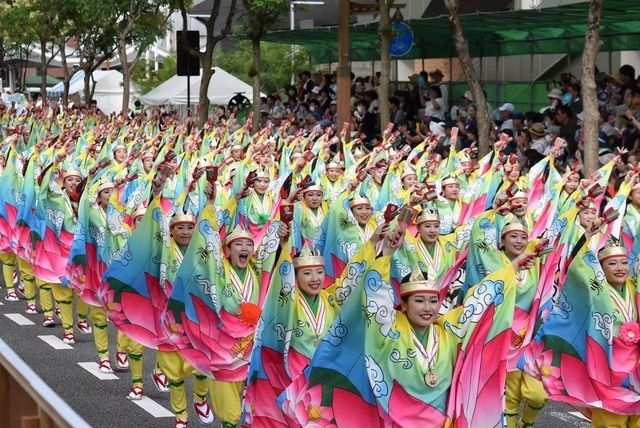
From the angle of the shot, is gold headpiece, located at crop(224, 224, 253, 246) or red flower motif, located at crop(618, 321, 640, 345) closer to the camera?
red flower motif, located at crop(618, 321, 640, 345)

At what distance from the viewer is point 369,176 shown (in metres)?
15.9

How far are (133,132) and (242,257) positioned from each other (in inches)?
565

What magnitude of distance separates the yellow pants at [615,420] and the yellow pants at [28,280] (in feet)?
A: 28.3

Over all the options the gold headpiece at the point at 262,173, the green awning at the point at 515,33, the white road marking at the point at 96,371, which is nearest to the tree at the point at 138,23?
the green awning at the point at 515,33

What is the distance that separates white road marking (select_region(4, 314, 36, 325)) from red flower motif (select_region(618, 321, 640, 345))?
8262 mm

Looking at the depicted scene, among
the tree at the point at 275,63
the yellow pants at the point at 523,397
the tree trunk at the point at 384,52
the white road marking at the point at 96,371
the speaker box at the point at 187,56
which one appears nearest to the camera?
the yellow pants at the point at 523,397

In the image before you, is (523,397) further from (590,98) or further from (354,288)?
(590,98)

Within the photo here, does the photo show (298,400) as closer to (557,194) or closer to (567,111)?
(557,194)

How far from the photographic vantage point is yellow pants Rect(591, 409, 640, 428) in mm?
8977

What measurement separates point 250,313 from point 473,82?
10519mm

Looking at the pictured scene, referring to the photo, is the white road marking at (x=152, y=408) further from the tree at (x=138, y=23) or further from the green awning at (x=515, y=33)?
the tree at (x=138, y=23)

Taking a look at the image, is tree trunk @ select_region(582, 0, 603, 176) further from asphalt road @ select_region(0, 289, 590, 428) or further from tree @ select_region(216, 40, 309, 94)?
tree @ select_region(216, 40, 309, 94)

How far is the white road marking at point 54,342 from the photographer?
14208 mm

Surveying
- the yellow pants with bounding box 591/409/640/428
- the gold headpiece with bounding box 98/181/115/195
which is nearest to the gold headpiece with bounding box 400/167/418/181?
the gold headpiece with bounding box 98/181/115/195
